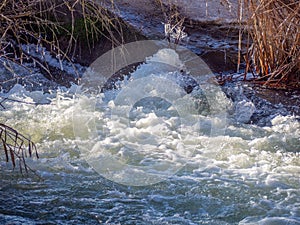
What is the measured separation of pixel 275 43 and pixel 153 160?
2.02 m

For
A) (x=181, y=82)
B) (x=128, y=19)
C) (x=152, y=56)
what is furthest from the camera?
(x=128, y=19)

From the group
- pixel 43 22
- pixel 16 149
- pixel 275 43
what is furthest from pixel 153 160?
pixel 275 43

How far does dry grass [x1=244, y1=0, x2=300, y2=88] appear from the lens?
528 centimetres

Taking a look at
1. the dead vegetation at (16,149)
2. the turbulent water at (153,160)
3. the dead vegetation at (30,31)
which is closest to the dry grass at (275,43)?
the turbulent water at (153,160)

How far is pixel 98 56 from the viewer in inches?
286

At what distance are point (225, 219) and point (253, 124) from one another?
6.08 feet

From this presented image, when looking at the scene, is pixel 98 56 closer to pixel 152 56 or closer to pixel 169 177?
pixel 152 56

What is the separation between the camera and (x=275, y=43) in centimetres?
568

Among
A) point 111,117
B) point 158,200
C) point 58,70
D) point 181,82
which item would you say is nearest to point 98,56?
point 58,70

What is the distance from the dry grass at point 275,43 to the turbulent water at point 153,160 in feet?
1.11

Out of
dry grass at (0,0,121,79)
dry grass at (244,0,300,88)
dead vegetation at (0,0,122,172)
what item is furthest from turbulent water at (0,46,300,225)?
dry grass at (0,0,121,79)

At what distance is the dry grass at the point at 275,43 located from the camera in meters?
5.28

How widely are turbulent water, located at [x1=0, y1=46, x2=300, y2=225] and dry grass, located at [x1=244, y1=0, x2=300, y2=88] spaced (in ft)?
1.11

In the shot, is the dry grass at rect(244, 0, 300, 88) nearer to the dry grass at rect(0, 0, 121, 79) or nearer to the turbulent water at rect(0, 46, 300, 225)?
the turbulent water at rect(0, 46, 300, 225)
